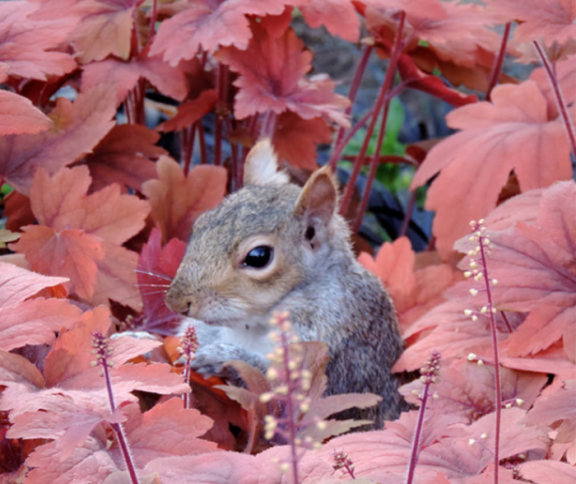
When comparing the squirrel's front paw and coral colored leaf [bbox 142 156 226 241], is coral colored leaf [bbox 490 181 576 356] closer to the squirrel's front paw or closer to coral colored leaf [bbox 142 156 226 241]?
the squirrel's front paw

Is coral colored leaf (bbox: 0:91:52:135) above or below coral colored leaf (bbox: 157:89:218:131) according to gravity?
below

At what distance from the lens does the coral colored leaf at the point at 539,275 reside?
1058 millimetres

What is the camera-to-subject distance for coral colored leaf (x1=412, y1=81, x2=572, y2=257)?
1.42 meters

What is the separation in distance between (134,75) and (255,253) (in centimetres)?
45

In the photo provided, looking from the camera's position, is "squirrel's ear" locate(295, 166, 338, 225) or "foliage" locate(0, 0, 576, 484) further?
"squirrel's ear" locate(295, 166, 338, 225)

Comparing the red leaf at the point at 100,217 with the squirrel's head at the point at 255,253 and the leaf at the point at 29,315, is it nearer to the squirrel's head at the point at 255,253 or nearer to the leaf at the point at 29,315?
the squirrel's head at the point at 255,253

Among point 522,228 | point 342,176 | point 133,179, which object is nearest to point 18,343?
point 522,228

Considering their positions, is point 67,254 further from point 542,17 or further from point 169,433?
point 542,17

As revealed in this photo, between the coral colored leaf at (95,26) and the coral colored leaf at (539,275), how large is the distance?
2.69 feet

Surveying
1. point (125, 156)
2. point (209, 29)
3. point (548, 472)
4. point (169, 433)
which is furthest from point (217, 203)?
point (548, 472)

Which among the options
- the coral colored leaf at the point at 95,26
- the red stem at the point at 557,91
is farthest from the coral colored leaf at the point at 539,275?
the coral colored leaf at the point at 95,26

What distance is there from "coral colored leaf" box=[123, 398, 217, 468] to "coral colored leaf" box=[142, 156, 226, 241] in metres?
0.73

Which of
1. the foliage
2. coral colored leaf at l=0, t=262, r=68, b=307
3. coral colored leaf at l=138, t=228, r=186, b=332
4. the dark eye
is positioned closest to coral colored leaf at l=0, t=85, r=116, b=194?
the foliage

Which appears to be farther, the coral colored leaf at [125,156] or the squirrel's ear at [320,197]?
the coral colored leaf at [125,156]
